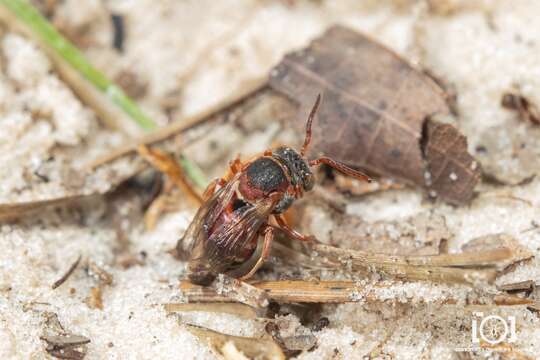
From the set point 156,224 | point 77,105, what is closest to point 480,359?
point 156,224

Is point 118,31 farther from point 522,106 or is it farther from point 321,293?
point 522,106

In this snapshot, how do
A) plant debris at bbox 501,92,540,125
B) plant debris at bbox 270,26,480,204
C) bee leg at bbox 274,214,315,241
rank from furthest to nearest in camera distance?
plant debris at bbox 501,92,540,125 → plant debris at bbox 270,26,480,204 → bee leg at bbox 274,214,315,241

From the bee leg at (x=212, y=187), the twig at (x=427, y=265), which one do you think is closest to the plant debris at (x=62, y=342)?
the bee leg at (x=212, y=187)

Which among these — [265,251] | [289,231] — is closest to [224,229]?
[265,251]

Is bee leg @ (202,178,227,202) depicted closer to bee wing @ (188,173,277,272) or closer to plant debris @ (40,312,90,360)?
bee wing @ (188,173,277,272)

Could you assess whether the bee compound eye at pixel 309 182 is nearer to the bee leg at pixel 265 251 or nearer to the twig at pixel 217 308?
the bee leg at pixel 265 251

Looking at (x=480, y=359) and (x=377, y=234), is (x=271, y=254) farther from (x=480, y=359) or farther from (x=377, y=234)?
(x=480, y=359)

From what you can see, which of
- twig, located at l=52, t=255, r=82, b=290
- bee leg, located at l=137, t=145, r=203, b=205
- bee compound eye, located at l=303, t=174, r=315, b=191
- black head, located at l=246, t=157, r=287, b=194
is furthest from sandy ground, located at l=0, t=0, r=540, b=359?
black head, located at l=246, t=157, r=287, b=194

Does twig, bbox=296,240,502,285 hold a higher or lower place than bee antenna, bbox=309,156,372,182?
lower
